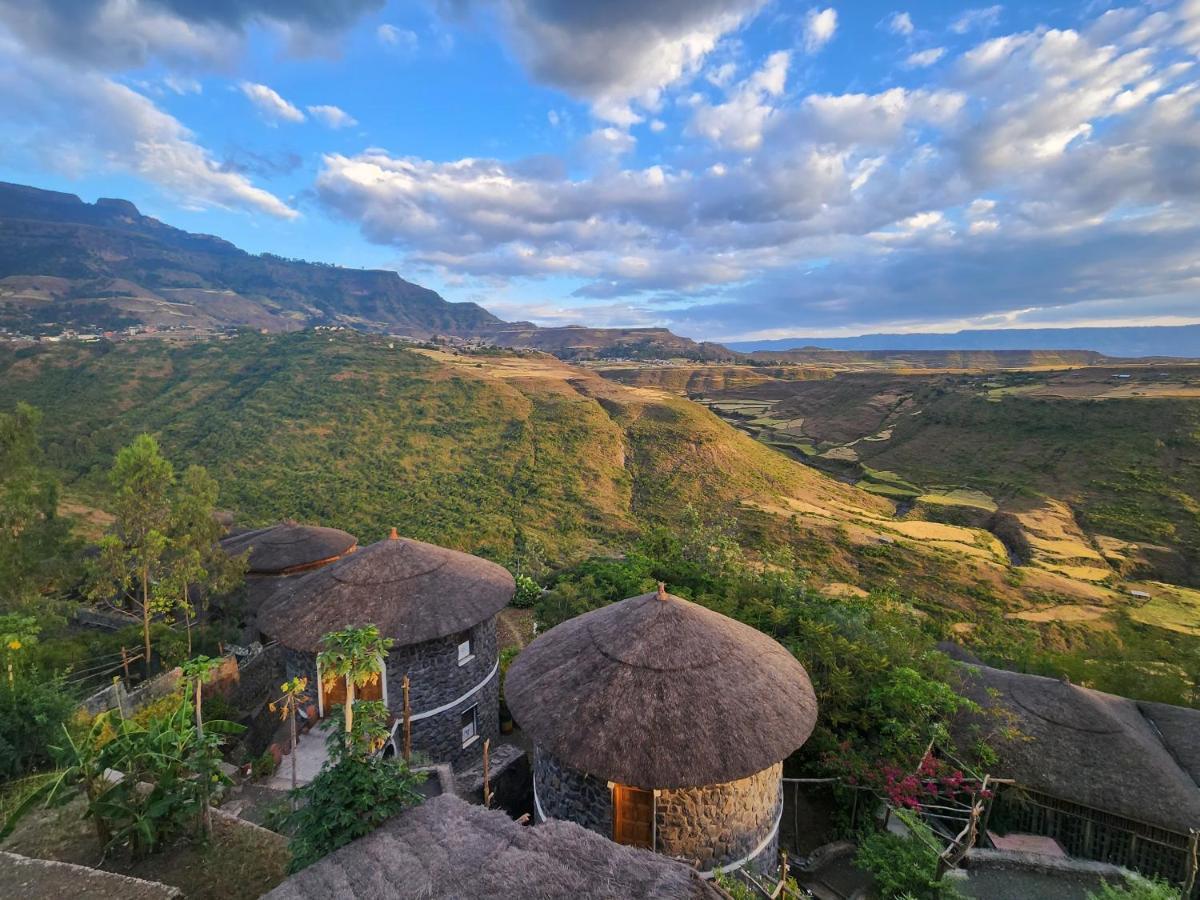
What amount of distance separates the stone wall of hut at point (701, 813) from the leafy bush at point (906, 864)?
193 cm

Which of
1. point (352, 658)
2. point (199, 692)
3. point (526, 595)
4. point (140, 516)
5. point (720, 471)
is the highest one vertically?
point (352, 658)

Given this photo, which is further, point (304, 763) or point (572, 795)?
point (304, 763)

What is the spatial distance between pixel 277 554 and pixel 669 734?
2230 centimetres

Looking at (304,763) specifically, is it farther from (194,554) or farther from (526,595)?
(526,595)

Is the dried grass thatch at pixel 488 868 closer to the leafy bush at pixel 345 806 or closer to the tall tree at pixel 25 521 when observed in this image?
the leafy bush at pixel 345 806

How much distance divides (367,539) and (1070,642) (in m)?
48.6

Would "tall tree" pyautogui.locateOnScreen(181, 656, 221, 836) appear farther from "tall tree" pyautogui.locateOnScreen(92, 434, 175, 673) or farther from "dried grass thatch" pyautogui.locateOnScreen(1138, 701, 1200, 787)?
"dried grass thatch" pyautogui.locateOnScreen(1138, 701, 1200, 787)

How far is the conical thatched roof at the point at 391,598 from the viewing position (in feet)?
47.7

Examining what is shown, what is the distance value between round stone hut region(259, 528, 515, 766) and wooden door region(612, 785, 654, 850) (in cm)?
657

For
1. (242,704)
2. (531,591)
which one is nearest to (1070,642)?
(531,591)

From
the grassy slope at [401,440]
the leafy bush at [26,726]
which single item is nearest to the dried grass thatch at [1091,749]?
the leafy bush at [26,726]

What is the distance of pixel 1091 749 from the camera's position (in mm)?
13234

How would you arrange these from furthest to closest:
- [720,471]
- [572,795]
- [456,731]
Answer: [720,471] < [456,731] < [572,795]

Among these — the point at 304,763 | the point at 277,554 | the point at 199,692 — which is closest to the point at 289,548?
the point at 277,554
